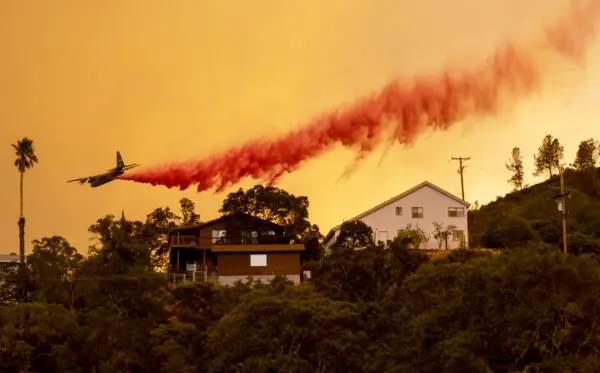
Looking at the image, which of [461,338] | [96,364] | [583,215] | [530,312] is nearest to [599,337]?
[530,312]

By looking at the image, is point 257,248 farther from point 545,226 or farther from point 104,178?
point 545,226

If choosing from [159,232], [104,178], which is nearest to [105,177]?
[104,178]

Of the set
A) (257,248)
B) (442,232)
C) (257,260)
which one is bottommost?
(257,260)

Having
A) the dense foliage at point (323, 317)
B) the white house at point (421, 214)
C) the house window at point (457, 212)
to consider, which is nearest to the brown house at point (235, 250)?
the white house at point (421, 214)

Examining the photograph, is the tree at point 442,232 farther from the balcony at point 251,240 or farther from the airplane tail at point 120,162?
the airplane tail at point 120,162

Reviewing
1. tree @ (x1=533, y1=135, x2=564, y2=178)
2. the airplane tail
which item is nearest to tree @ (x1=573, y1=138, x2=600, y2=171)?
tree @ (x1=533, y1=135, x2=564, y2=178)

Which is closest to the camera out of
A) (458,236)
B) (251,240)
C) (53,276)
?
(53,276)

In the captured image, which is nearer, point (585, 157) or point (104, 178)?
point (104, 178)
